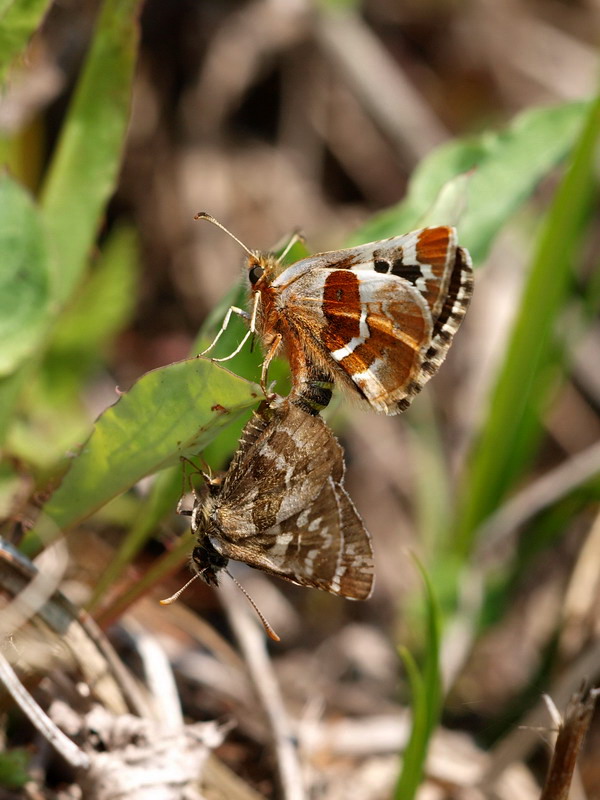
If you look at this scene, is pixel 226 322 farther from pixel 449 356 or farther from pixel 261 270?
pixel 449 356

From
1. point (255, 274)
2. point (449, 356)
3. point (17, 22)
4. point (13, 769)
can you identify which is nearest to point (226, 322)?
point (255, 274)

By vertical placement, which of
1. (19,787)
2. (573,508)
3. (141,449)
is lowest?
(573,508)

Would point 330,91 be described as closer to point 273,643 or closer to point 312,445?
point 273,643

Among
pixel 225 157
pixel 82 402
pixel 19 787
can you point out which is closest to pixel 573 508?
pixel 82 402

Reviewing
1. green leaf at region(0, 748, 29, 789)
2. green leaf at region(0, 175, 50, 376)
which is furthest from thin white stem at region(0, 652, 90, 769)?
green leaf at region(0, 175, 50, 376)

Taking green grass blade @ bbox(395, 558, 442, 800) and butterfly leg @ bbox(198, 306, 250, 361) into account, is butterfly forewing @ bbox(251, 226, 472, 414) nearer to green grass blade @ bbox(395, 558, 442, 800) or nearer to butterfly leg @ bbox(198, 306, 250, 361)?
butterfly leg @ bbox(198, 306, 250, 361)
